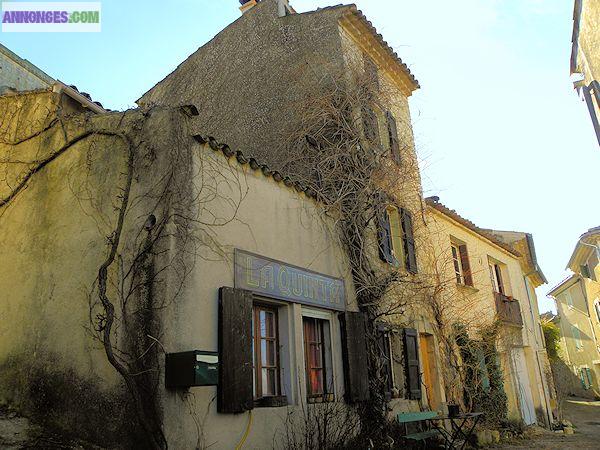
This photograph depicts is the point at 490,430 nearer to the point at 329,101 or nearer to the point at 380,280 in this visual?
the point at 380,280

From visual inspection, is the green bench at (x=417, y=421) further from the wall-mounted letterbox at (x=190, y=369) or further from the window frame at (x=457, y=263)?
the window frame at (x=457, y=263)

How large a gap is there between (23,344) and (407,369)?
20.2 feet

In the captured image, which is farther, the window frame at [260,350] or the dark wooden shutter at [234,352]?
the window frame at [260,350]

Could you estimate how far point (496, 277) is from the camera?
52.5 ft

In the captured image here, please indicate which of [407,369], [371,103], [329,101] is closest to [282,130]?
[329,101]

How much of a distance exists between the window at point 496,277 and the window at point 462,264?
2350mm

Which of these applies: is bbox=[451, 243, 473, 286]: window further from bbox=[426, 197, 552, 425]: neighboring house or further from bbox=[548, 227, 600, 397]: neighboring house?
bbox=[548, 227, 600, 397]: neighboring house

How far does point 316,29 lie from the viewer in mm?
10484

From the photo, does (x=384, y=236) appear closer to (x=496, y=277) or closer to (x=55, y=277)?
(x=55, y=277)

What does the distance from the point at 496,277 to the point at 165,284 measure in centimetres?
1334

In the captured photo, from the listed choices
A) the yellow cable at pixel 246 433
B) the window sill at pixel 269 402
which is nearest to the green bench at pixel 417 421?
the window sill at pixel 269 402

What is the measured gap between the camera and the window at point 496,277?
15.5 m

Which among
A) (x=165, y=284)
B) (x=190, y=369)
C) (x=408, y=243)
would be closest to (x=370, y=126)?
(x=408, y=243)

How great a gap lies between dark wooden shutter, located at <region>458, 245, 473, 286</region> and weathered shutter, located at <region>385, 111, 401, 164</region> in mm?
4044
